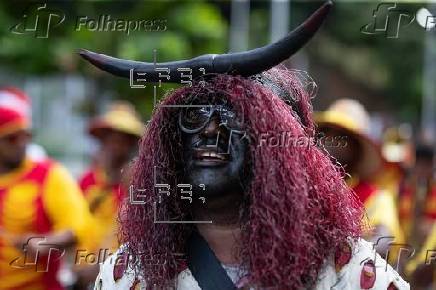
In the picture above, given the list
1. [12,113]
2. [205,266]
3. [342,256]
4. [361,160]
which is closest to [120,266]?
[205,266]

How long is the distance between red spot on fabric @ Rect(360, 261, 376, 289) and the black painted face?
45 cm

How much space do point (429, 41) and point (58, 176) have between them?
70.8 feet

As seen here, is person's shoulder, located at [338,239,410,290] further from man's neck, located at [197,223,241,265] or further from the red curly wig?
man's neck, located at [197,223,241,265]

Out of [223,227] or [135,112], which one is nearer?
[223,227]

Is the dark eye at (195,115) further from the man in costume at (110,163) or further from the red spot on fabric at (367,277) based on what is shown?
the man in costume at (110,163)

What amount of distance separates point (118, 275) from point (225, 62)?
78cm

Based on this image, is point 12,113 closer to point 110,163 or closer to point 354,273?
point 110,163

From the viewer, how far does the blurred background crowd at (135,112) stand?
5855 mm

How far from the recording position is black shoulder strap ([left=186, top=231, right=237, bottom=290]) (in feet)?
9.78

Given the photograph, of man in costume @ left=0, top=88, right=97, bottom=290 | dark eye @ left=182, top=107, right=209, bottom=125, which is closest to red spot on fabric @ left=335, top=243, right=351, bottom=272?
dark eye @ left=182, top=107, right=209, bottom=125

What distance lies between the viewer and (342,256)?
3.03 metres

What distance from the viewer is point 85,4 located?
17.5 meters

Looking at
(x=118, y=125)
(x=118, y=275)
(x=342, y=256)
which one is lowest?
(x=118, y=275)

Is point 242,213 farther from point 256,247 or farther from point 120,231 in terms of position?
point 120,231
